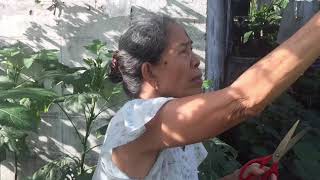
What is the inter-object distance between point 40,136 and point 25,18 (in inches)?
38.0

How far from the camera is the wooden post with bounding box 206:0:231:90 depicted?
14.4ft

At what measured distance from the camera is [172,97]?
163 centimetres

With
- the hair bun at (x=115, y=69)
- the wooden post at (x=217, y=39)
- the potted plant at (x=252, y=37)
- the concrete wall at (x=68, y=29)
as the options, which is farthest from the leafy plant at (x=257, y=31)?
the hair bun at (x=115, y=69)

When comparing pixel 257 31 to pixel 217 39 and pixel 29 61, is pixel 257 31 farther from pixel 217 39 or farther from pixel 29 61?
pixel 29 61

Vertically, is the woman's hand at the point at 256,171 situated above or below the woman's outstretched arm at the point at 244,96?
below

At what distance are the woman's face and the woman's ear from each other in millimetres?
12

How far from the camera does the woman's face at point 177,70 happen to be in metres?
1.62

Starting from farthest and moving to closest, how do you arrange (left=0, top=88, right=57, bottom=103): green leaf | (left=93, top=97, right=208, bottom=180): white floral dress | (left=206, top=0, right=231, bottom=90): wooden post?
(left=206, top=0, right=231, bottom=90): wooden post < (left=0, top=88, right=57, bottom=103): green leaf < (left=93, top=97, right=208, bottom=180): white floral dress

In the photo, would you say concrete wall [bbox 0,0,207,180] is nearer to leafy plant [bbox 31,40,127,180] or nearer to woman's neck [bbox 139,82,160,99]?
leafy plant [bbox 31,40,127,180]

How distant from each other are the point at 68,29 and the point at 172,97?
8.42 ft

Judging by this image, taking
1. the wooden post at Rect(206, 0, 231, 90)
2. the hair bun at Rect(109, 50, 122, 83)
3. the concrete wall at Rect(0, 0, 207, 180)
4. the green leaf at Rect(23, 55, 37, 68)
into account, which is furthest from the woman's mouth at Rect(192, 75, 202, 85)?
the wooden post at Rect(206, 0, 231, 90)

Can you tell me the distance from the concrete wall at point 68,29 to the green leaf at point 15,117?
185cm

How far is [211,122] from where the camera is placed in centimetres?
135

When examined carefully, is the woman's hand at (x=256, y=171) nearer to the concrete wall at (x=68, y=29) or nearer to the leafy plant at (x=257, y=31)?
the concrete wall at (x=68, y=29)
